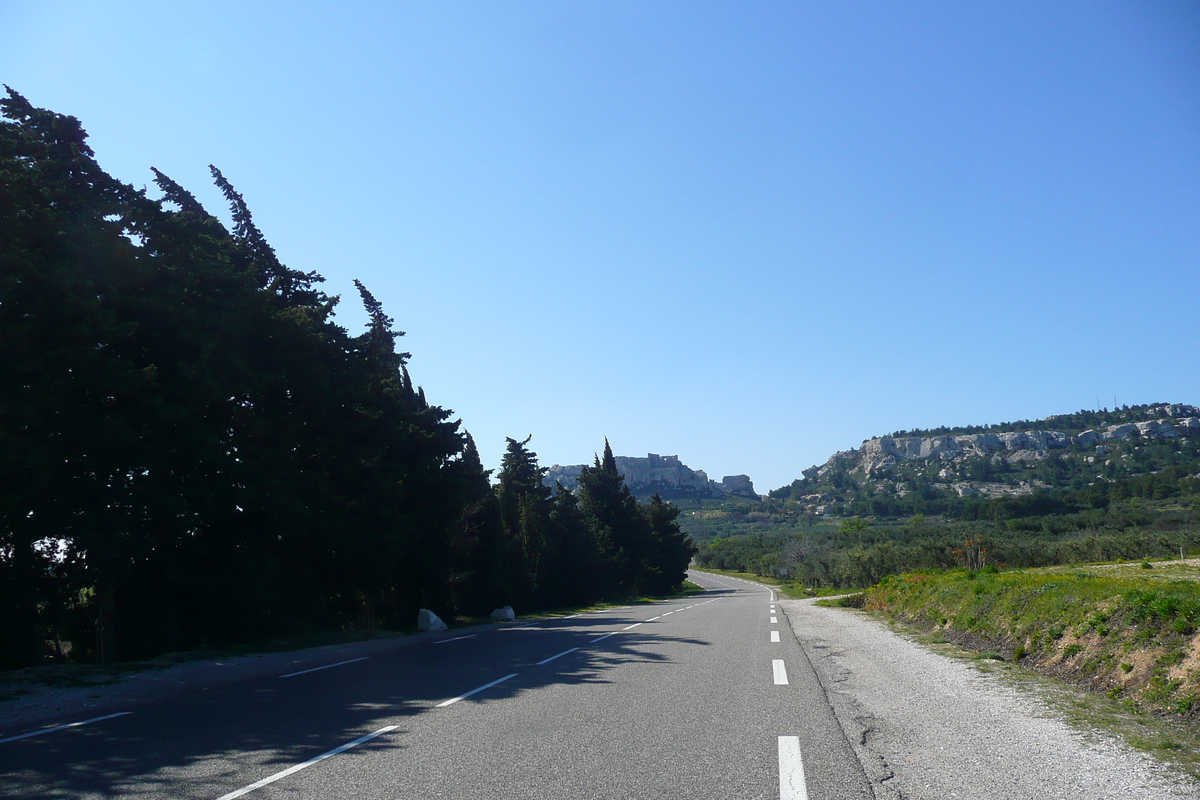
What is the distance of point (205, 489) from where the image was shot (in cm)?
1766

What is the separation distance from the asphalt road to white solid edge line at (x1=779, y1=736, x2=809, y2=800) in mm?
16

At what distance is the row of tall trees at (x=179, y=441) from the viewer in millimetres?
13711

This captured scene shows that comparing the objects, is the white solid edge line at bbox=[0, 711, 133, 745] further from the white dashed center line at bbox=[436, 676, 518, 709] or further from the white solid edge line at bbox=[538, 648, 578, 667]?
the white solid edge line at bbox=[538, 648, 578, 667]

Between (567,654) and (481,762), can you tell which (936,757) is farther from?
(567,654)

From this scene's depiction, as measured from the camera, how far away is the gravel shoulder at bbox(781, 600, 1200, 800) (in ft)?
15.6

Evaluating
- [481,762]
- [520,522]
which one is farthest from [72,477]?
[520,522]

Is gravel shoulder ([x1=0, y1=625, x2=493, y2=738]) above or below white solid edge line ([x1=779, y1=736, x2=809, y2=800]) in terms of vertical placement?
above

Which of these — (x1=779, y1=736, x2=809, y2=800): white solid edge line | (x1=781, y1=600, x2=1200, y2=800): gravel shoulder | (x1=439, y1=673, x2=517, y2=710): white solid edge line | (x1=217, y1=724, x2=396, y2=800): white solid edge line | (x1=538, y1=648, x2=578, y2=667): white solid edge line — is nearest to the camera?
(x1=779, y1=736, x2=809, y2=800): white solid edge line

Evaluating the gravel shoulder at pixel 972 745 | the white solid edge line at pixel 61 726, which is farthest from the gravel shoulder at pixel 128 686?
the gravel shoulder at pixel 972 745

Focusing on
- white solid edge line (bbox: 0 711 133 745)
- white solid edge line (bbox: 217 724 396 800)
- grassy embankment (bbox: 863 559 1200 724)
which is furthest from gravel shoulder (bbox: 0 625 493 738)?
→ grassy embankment (bbox: 863 559 1200 724)

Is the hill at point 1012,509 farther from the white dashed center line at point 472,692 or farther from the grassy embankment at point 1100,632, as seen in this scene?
the white dashed center line at point 472,692

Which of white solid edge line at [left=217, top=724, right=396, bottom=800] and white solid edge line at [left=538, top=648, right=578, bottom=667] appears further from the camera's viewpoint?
white solid edge line at [left=538, top=648, right=578, bottom=667]

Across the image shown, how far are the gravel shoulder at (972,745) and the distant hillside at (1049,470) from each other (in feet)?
342

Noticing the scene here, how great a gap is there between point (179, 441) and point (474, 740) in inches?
545
